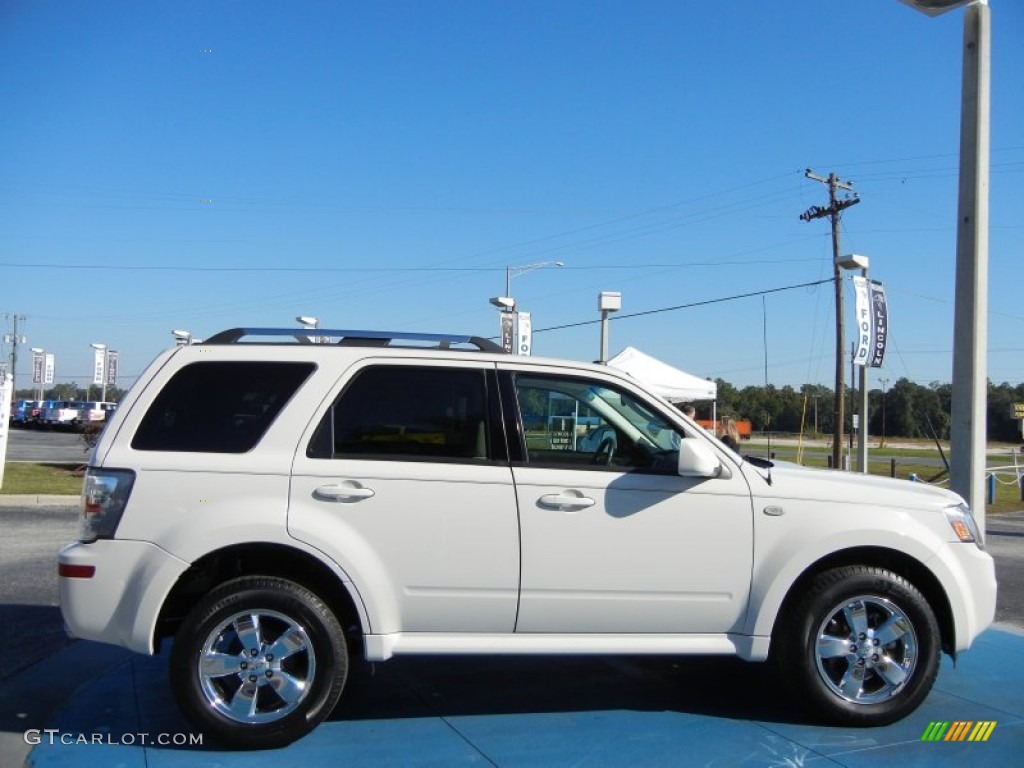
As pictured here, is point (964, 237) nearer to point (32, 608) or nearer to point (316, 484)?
point (316, 484)

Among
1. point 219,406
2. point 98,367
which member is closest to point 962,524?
point 219,406

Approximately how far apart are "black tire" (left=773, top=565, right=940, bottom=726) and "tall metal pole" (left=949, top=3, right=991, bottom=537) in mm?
2416

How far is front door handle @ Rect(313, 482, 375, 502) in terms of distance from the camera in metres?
4.33

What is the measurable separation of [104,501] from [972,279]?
590 centimetres

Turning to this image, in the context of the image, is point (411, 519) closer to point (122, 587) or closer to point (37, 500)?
point (122, 587)

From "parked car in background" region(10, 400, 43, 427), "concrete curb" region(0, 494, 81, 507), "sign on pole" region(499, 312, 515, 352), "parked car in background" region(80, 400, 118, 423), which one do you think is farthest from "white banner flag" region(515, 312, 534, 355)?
"parked car in background" region(10, 400, 43, 427)

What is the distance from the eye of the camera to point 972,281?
6660 millimetres

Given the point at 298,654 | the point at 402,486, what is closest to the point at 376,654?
the point at 298,654

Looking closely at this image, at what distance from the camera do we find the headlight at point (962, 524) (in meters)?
4.79

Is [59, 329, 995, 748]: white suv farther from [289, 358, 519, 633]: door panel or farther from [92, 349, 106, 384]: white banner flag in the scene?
[92, 349, 106, 384]: white banner flag

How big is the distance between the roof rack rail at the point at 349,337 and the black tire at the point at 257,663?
1.29m

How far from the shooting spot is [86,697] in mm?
5082

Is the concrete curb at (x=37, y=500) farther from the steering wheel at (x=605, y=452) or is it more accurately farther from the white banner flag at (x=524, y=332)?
the steering wheel at (x=605, y=452)

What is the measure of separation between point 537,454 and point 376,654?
1234 mm
